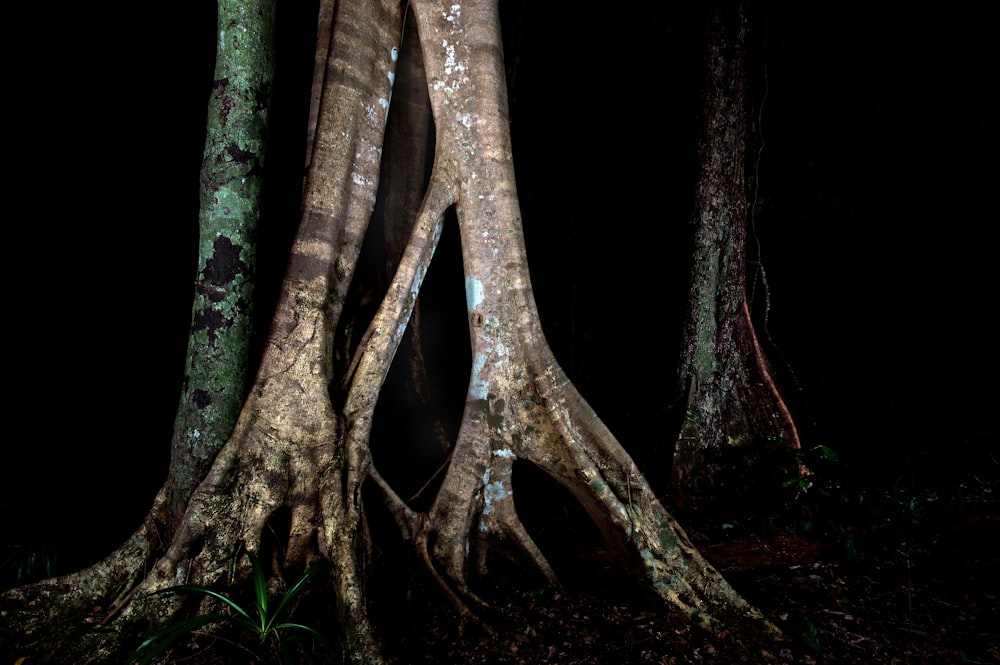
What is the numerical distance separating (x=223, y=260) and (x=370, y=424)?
103 centimetres

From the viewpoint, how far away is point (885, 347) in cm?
484

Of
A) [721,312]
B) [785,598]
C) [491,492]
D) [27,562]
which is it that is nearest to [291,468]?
[491,492]

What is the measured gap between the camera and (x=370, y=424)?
92.3 inches

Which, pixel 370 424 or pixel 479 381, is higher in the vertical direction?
pixel 479 381

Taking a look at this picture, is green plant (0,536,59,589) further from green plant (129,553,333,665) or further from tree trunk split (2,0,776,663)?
green plant (129,553,333,665)

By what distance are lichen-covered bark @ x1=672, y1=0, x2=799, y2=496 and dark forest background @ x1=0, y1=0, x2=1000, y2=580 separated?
8.0 inches

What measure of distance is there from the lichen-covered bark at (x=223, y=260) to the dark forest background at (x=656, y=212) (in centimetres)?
132

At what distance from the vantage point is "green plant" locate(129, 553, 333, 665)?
1.66 metres

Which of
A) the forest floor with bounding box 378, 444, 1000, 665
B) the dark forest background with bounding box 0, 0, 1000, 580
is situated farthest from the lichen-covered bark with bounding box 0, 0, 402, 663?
the dark forest background with bounding box 0, 0, 1000, 580

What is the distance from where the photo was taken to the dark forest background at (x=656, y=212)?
3689 millimetres

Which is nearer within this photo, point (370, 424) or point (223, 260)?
point (223, 260)

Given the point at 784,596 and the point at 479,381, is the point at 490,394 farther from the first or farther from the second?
the point at 784,596

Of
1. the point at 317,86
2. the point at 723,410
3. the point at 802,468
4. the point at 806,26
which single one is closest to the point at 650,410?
the point at 723,410

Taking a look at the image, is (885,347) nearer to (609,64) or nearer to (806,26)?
(806,26)
